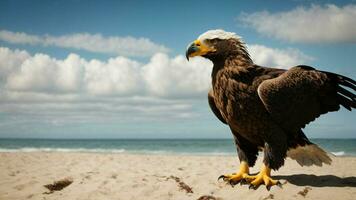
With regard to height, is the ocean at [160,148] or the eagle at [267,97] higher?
the eagle at [267,97]

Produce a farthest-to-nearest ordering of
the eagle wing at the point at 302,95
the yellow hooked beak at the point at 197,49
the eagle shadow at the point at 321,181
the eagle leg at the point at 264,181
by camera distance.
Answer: the eagle shadow at the point at 321,181 → the yellow hooked beak at the point at 197,49 → the eagle leg at the point at 264,181 → the eagle wing at the point at 302,95

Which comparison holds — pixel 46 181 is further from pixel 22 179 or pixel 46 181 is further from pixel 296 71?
pixel 296 71

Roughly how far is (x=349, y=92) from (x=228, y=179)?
221 cm

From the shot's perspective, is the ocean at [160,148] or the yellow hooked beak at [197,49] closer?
the yellow hooked beak at [197,49]

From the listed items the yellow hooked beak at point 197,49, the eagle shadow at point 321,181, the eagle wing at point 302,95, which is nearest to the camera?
the eagle wing at point 302,95

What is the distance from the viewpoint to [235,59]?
5.17m

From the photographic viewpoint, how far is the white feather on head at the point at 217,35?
5.20 m

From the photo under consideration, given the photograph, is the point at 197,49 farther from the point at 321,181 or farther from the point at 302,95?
the point at 321,181

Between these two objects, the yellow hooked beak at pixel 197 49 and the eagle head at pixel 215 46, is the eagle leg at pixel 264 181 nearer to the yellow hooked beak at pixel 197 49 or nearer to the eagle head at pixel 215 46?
the eagle head at pixel 215 46

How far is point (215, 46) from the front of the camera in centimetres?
519

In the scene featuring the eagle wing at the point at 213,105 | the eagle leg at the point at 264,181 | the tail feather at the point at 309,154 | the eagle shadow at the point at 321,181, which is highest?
the eagle wing at the point at 213,105

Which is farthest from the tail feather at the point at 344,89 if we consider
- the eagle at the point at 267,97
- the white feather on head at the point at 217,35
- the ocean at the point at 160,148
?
the ocean at the point at 160,148

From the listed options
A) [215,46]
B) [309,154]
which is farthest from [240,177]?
[215,46]

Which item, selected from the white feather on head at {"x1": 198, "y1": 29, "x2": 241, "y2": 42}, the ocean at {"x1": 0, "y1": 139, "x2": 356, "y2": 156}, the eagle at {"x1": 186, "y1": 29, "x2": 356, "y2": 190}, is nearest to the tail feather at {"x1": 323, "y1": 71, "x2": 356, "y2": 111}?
the eagle at {"x1": 186, "y1": 29, "x2": 356, "y2": 190}
